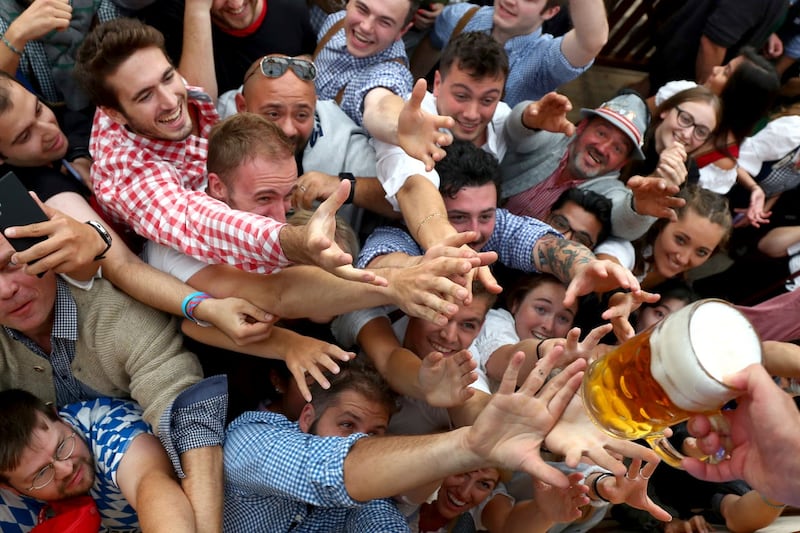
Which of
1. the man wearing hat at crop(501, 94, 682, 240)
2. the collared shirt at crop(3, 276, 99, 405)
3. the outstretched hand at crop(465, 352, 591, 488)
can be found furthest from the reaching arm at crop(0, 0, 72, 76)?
the outstretched hand at crop(465, 352, 591, 488)

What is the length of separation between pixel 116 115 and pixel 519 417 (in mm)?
1465

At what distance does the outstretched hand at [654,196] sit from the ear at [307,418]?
140cm

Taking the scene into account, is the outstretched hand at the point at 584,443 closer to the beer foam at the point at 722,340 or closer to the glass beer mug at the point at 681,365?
the glass beer mug at the point at 681,365

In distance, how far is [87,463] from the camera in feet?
6.01

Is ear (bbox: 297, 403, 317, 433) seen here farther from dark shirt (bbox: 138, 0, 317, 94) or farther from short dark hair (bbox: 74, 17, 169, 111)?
dark shirt (bbox: 138, 0, 317, 94)

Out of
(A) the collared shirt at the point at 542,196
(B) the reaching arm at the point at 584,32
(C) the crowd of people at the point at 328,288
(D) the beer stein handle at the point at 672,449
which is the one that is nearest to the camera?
(D) the beer stein handle at the point at 672,449

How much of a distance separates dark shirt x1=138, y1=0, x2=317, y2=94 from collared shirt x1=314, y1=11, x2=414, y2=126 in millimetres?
138

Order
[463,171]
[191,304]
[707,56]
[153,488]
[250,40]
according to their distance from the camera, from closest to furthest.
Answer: [153,488] < [191,304] < [463,171] < [250,40] < [707,56]

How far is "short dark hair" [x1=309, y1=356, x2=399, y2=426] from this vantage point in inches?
78.7

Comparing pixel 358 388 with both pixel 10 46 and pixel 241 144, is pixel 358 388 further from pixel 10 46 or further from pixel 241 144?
pixel 10 46

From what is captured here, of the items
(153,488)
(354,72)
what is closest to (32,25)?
(354,72)

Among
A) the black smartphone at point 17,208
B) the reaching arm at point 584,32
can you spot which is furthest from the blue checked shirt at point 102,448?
the reaching arm at point 584,32

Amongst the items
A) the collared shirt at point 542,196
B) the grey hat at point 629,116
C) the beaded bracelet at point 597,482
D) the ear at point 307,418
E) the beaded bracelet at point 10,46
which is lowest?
the ear at point 307,418

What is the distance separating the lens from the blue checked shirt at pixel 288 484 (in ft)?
5.28
